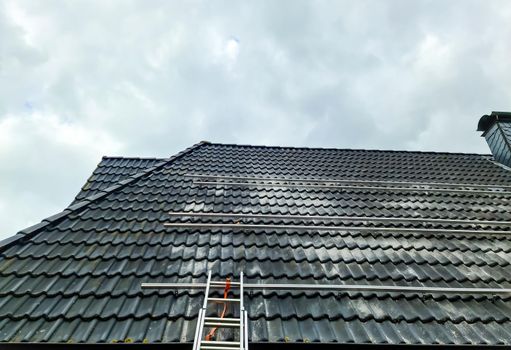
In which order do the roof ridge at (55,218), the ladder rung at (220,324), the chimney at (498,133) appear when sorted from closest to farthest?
the ladder rung at (220,324) → the roof ridge at (55,218) → the chimney at (498,133)

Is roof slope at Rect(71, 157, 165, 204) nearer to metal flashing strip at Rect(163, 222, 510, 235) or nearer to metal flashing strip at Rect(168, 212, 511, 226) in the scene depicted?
metal flashing strip at Rect(168, 212, 511, 226)

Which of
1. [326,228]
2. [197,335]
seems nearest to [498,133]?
[326,228]

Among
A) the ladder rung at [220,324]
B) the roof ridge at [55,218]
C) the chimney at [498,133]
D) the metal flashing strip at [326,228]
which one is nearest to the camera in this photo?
the ladder rung at [220,324]

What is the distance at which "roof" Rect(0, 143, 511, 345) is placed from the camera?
2.74 m

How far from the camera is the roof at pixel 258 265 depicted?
2738 mm

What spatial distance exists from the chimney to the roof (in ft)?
11.2

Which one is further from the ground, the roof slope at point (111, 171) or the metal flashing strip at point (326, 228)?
the roof slope at point (111, 171)

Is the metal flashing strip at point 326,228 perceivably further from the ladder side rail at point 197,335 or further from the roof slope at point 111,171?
the roof slope at point 111,171

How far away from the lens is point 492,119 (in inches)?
381

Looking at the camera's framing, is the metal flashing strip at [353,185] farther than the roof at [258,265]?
Yes

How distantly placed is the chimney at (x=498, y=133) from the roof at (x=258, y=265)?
3.40 meters

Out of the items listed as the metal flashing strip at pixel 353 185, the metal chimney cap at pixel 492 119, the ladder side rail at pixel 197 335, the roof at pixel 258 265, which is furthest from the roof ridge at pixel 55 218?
the metal chimney cap at pixel 492 119

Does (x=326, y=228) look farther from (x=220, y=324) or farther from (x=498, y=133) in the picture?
(x=498, y=133)

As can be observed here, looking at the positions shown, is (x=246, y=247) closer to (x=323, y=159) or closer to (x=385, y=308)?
(x=385, y=308)
